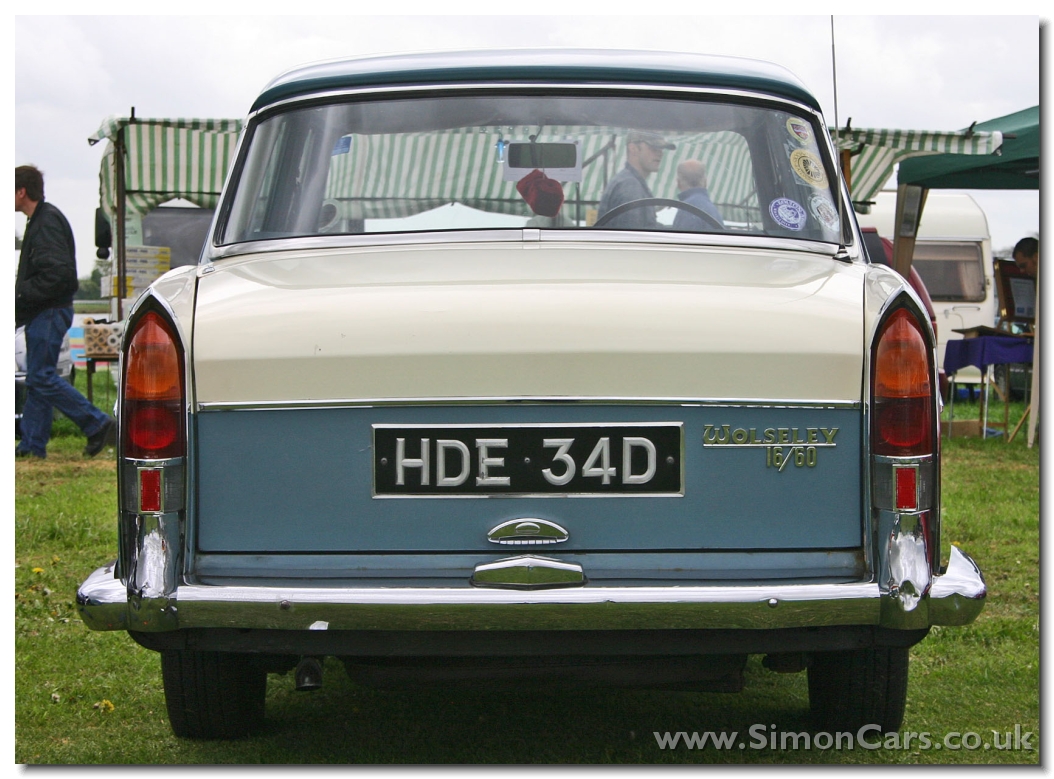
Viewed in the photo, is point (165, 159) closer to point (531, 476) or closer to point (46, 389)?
point (46, 389)

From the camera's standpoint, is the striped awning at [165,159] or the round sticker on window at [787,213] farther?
the striped awning at [165,159]

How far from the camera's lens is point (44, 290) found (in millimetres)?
9328

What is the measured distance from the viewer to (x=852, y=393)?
9.20 ft

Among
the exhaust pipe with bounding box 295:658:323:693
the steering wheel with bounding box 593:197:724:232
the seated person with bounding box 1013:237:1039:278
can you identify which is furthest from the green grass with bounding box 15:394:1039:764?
the seated person with bounding box 1013:237:1039:278

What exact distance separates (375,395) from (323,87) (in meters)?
1.33

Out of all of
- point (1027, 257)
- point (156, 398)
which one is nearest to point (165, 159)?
point (1027, 257)

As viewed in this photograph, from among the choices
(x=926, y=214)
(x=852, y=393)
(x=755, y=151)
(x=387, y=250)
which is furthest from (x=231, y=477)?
(x=926, y=214)

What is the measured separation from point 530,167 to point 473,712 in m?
1.59

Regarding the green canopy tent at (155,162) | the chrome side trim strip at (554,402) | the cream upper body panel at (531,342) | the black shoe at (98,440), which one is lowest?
the black shoe at (98,440)

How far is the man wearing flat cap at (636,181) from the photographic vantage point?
11.5 ft

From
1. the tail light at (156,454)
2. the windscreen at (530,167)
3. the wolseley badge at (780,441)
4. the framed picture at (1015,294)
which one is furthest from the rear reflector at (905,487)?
the framed picture at (1015,294)

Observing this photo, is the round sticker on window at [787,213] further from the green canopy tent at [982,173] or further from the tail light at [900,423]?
the green canopy tent at [982,173]

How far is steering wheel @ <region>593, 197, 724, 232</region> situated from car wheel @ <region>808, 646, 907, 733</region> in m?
1.20

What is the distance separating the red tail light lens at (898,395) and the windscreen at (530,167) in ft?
2.58
